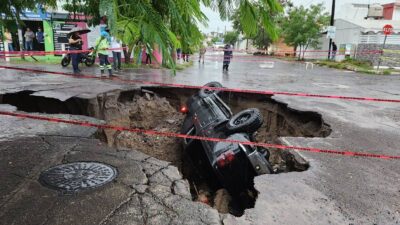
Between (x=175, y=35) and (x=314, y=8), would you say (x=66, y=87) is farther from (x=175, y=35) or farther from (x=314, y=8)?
(x=314, y=8)

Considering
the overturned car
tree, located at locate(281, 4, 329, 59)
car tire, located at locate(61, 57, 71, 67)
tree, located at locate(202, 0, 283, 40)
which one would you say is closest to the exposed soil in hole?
the overturned car

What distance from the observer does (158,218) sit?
2.67 metres

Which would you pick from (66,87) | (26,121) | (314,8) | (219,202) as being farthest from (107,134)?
(314,8)

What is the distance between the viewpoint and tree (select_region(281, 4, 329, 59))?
31.8 metres

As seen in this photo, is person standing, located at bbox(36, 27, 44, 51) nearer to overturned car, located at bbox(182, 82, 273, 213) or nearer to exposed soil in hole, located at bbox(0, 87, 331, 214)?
exposed soil in hole, located at bbox(0, 87, 331, 214)

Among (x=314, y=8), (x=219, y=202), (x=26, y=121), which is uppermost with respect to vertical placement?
(x=314, y=8)

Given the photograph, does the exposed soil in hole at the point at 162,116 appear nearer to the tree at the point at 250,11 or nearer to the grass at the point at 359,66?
the tree at the point at 250,11

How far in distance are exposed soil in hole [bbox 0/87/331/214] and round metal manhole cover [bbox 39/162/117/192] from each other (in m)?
1.94

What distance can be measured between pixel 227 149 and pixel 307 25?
1212 inches

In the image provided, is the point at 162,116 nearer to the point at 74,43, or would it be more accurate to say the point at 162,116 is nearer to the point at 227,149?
the point at 227,149

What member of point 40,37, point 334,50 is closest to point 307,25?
point 334,50

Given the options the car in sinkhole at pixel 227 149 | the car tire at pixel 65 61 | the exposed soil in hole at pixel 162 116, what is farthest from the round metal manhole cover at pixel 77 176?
the car tire at pixel 65 61

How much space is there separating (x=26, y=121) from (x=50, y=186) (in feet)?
8.40

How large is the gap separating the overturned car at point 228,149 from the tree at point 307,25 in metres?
28.0
